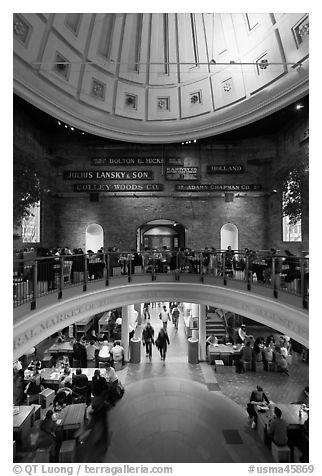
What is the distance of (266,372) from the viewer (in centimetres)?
1011

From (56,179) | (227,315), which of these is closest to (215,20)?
(56,179)

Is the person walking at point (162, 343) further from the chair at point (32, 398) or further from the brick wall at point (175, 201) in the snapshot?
the chair at point (32, 398)

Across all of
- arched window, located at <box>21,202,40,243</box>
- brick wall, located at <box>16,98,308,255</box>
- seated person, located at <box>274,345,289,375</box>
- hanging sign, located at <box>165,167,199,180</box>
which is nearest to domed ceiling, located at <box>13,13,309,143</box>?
brick wall, located at <box>16,98,308,255</box>

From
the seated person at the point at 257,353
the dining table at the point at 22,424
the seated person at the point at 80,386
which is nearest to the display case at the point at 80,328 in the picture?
the seated person at the point at 80,386

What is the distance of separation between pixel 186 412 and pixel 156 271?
4.63 meters

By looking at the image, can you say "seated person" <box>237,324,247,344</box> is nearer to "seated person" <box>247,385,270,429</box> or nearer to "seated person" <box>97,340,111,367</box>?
"seated person" <box>247,385,270,429</box>

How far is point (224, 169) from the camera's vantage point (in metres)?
13.4

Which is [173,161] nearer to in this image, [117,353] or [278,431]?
[117,353]

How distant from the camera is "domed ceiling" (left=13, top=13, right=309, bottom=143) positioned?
6.73 m

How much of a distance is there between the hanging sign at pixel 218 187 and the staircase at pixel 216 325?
22.9 ft

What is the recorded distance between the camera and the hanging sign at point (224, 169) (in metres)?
13.4

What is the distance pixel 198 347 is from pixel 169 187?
817cm

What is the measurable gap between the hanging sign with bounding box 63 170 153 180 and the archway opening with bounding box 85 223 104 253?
105 inches

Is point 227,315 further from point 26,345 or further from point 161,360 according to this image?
point 26,345
